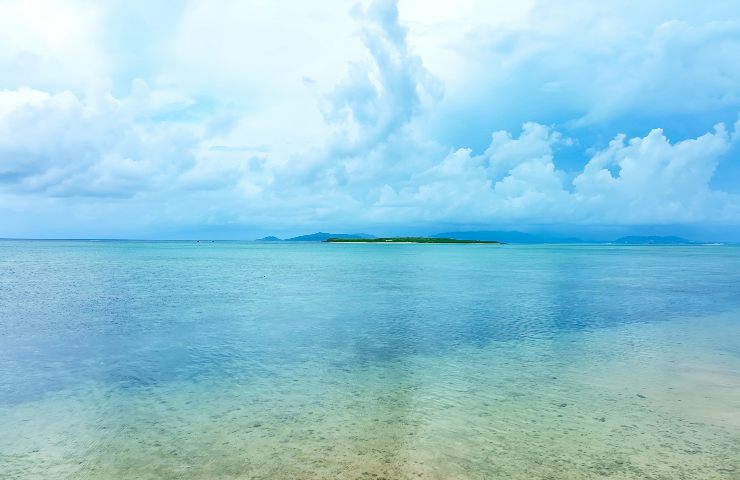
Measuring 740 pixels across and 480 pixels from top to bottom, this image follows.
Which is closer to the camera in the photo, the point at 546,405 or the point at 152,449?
the point at 152,449

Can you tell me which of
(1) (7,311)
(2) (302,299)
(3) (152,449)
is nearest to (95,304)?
(1) (7,311)

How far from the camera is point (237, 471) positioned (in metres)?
9.96

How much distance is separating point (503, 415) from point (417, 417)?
7.95 feet

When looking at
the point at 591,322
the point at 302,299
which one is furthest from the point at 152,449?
the point at 302,299

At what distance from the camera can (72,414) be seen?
13320mm

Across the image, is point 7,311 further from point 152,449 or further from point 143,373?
point 152,449

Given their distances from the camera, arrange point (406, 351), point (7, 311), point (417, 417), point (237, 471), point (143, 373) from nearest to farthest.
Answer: point (237, 471)
point (417, 417)
point (143, 373)
point (406, 351)
point (7, 311)

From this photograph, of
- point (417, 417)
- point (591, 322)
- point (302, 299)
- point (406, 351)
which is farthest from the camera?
point (302, 299)

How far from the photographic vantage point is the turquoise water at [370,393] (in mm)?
10414

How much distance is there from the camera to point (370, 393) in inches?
592

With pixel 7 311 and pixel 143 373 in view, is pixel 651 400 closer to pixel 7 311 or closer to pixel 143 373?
pixel 143 373

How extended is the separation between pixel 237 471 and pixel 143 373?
370 inches

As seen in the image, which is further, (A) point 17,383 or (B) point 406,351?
(B) point 406,351

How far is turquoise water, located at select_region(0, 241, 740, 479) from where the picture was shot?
10414mm
